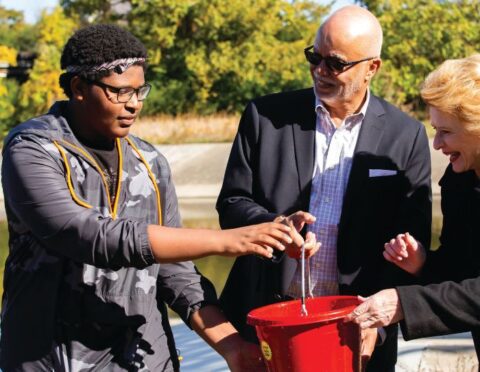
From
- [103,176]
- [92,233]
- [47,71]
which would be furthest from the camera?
[47,71]

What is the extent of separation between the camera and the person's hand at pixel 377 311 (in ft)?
9.63

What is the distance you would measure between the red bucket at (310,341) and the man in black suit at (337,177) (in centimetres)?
85

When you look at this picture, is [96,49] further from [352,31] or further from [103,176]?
[352,31]

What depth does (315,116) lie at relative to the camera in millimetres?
4059

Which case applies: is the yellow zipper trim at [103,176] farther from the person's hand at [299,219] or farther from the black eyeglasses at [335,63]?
the black eyeglasses at [335,63]

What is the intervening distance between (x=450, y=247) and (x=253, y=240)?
38.2 inches

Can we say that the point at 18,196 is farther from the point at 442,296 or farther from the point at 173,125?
the point at 173,125

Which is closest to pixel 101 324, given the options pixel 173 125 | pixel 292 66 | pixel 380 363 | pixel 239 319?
pixel 239 319

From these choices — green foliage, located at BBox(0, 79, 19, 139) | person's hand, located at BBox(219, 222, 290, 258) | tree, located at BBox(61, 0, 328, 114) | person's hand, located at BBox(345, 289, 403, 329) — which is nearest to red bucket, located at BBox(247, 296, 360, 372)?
person's hand, located at BBox(345, 289, 403, 329)

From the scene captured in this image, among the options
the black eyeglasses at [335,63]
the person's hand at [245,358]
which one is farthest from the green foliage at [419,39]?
the person's hand at [245,358]

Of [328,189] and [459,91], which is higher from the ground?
[459,91]

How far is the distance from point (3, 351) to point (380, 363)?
1.69m

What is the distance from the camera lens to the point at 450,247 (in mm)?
3453

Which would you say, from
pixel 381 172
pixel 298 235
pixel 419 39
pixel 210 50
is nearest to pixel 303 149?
pixel 381 172
